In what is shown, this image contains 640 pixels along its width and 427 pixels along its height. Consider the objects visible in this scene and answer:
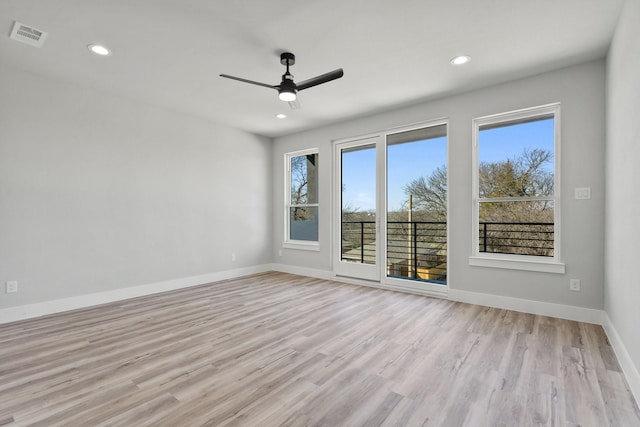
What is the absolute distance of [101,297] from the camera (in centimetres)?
387

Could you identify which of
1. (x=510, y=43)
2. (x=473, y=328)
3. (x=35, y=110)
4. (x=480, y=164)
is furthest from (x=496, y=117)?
(x=35, y=110)

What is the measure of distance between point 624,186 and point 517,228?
4.67 ft

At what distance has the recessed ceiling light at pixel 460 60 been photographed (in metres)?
3.02

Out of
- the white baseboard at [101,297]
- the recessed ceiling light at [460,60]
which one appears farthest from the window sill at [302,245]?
the recessed ceiling light at [460,60]

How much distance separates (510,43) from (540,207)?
182 cm

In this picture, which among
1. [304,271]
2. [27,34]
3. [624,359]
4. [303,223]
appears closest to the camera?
[624,359]

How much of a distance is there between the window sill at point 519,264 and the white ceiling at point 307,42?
6.92 ft

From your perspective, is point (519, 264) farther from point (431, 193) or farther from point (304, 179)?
point (304, 179)

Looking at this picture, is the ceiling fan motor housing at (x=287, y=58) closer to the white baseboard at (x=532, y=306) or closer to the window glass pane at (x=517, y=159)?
the window glass pane at (x=517, y=159)

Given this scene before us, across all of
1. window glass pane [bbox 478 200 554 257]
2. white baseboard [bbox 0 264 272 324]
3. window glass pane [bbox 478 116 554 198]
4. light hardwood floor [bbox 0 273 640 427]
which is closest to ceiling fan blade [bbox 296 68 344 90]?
window glass pane [bbox 478 116 554 198]

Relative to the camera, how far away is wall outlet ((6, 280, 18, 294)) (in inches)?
127

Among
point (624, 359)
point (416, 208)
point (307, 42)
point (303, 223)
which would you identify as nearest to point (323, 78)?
point (307, 42)

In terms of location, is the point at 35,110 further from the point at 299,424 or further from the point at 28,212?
the point at 299,424

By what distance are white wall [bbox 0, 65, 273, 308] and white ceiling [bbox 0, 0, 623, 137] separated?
0.44 meters
